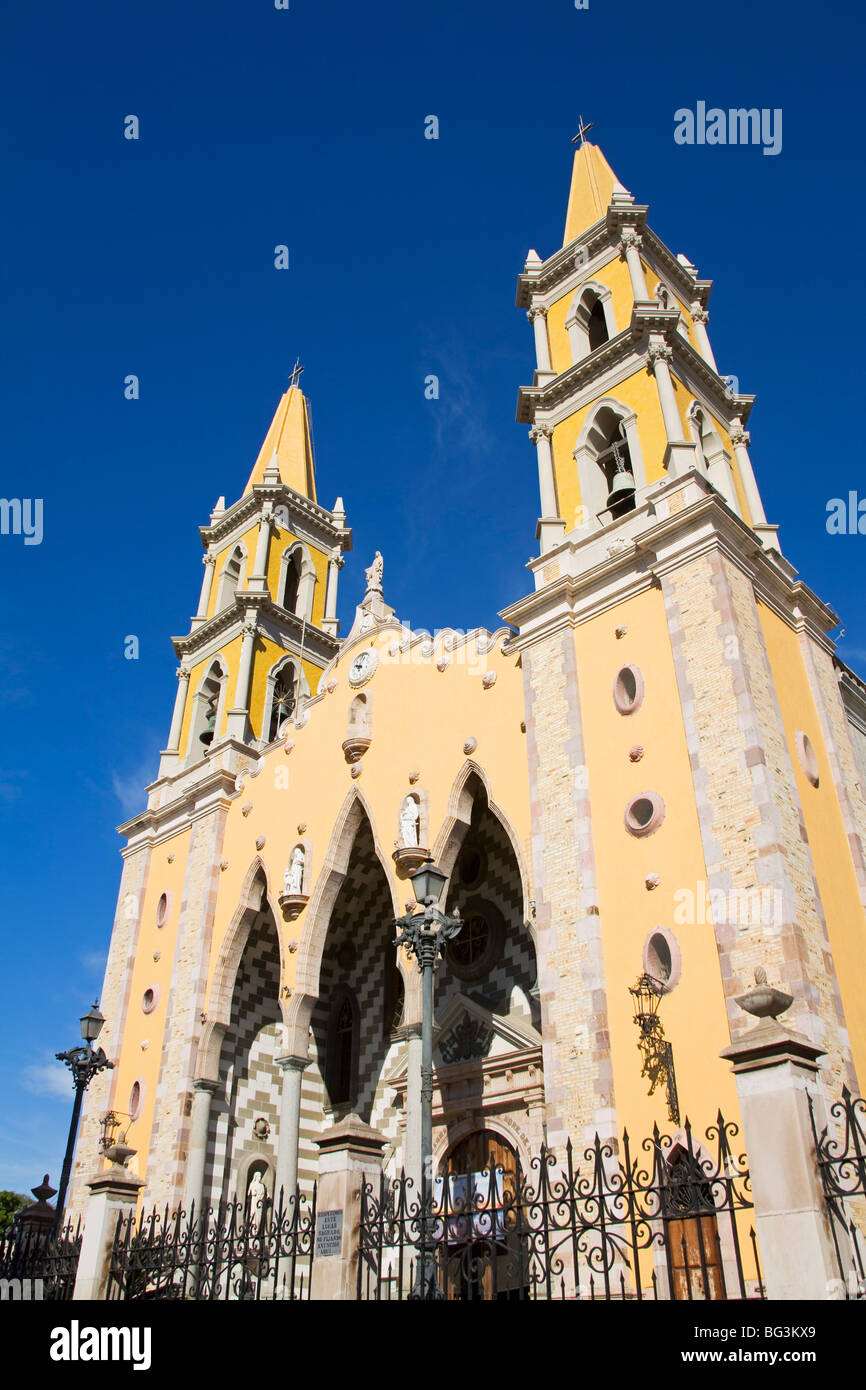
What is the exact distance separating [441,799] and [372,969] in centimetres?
565

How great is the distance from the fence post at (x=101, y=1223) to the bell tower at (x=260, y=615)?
13.0 metres

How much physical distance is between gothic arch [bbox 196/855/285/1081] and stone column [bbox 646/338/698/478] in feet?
36.2

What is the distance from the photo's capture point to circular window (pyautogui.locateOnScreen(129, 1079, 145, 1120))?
2030cm

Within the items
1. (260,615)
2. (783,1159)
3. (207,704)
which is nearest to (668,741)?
(783,1159)

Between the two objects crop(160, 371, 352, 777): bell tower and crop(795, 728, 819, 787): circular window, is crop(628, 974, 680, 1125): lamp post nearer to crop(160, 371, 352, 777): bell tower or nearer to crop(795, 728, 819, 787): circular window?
crop(795, 728, 819, 787): circular window

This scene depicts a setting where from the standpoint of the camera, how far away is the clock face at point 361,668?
20.4 m

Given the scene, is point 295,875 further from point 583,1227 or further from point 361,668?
point 583,1227

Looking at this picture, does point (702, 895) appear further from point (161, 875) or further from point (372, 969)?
point (161, 875)

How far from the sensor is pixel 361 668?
20.6 metres

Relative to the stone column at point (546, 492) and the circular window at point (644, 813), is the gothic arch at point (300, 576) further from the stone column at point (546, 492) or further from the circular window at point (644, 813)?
the circular window at point (644, 813)

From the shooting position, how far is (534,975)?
54.0ft

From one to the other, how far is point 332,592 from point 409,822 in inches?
519

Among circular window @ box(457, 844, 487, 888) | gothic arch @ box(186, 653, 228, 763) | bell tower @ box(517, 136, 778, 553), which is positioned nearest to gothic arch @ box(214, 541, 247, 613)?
gothic arch @ box(186, 653, 228, 763)

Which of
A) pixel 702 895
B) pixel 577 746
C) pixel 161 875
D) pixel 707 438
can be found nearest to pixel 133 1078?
pixel 161 875
